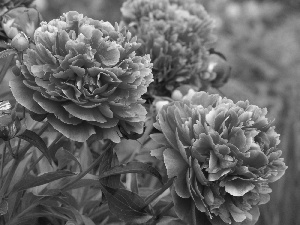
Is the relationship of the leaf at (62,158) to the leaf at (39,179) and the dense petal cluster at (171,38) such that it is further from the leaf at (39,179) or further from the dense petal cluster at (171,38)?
the dense petal cluster at (171,38)

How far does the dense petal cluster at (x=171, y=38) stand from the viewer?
1.35 metres

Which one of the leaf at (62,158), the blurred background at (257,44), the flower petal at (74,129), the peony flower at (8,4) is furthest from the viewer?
the blurred background at (257,44)

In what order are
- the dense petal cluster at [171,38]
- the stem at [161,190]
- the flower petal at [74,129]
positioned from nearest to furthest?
the flower petal at [74,129] → the stem at [161,190] → the dense petal cluster at [171,38]

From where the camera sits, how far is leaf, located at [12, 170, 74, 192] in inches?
36.1

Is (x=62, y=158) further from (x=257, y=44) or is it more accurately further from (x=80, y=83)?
(x=257, y=44)

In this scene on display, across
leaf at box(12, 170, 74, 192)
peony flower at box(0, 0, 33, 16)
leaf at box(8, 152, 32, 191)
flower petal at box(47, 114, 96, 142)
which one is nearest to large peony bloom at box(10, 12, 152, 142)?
flower petal at box(47, 114, 96, 142)

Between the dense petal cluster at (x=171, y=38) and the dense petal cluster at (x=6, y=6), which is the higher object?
the dense petal cluster at (x=171, y=38)

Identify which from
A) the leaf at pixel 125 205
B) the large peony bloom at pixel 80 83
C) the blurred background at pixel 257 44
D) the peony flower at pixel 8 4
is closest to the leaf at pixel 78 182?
the leaf at pixel 125 205

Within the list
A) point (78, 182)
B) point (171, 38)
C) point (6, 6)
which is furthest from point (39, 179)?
point (171, 38)

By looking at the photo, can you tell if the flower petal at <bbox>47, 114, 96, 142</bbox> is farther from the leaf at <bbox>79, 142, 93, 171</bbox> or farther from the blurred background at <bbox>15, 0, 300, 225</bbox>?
the blurred background at <bbox>15, 0, 300, 225</bbox>

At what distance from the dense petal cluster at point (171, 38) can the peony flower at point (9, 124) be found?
1.71 ft

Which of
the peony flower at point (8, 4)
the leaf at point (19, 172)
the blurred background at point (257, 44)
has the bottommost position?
the leaf at point (19, 172)

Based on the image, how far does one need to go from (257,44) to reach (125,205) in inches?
116

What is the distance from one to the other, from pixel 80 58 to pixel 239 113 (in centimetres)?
26
